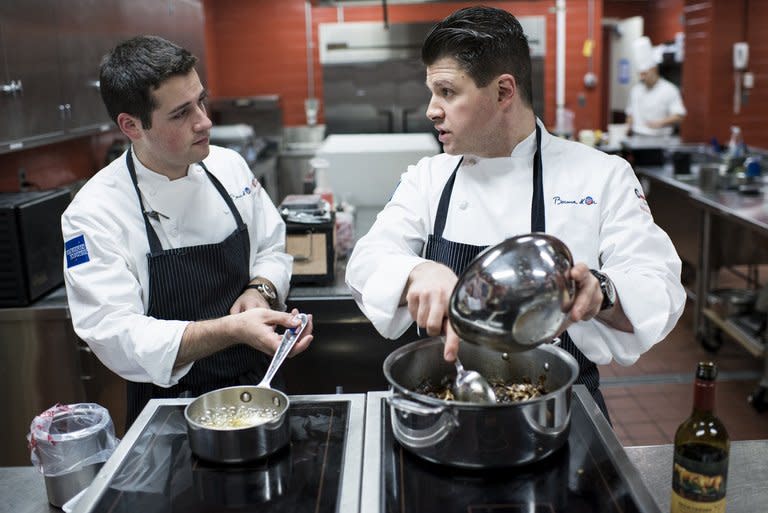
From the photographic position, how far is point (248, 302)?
2.01 meters

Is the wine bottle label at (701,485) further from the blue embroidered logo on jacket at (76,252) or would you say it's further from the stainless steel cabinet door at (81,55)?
the stainless steel cabinet door at (81,55)

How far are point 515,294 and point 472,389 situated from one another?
0.82ft

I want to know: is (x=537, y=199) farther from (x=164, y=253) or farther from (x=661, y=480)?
(x=164, y=253)

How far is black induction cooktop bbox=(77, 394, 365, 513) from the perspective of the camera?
112cm

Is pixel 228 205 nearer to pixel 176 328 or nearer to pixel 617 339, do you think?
pixel 176 328

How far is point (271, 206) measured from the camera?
2.33 metres

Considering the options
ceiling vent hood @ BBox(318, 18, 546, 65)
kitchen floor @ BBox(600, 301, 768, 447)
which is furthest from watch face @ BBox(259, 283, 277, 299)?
ceiling vent hood @ BBox(318, 18, 546, 65)

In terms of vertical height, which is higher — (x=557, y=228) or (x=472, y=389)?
(x=557, y=228)

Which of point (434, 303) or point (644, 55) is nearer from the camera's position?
point (434, 303)

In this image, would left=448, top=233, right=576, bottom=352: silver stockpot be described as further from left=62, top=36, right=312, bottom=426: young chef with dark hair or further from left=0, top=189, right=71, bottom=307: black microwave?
left=0, top=189, right=71, bottom=307: black microwave

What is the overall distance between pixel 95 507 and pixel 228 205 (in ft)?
3.67

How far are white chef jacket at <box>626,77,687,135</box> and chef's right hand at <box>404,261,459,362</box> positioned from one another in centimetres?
708

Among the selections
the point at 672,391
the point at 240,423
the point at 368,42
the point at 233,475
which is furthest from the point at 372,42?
the point at 233,475

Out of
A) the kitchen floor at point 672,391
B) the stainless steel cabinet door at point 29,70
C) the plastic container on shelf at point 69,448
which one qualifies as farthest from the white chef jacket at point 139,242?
the kitchen floor at point 672,391
